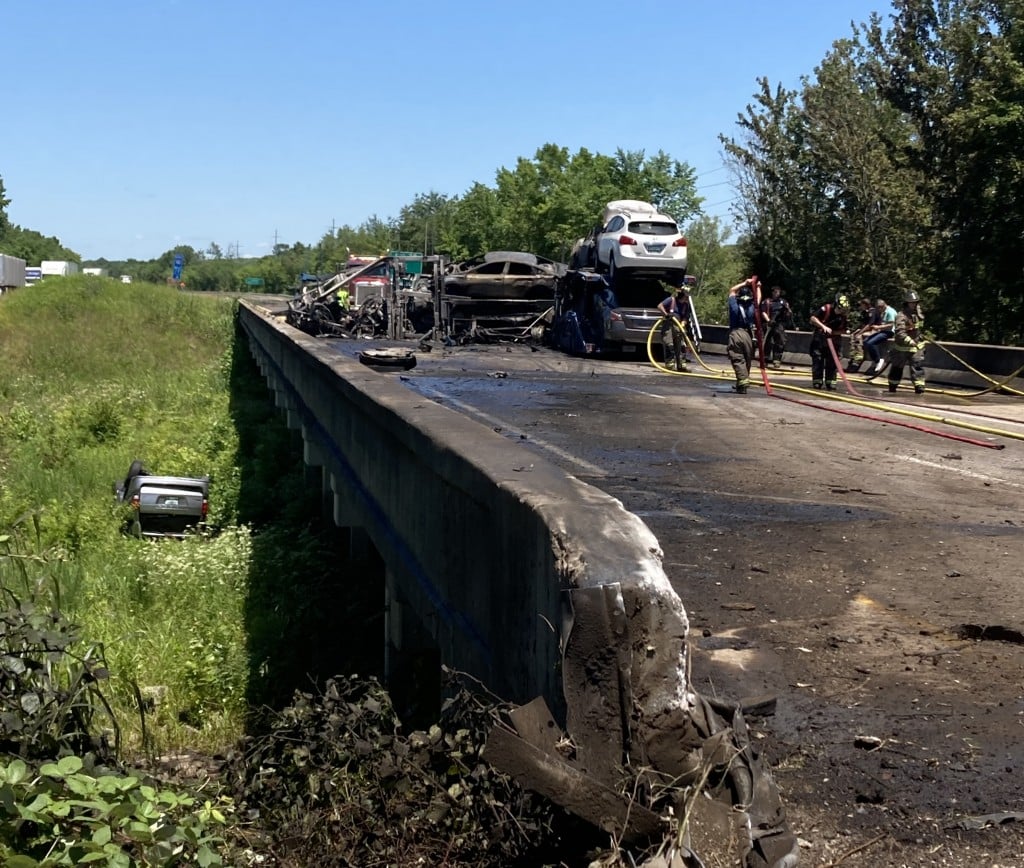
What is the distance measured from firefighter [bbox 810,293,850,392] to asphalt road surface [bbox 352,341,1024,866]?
4.54m

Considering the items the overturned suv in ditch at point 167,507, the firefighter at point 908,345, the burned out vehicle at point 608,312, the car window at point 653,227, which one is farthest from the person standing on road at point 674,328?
the overturned suv in ditch at point 167,507

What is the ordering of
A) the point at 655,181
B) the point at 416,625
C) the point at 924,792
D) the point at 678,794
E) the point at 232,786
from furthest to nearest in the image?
the point at 655,181, the point at 416,625, the point at 232,786, the point at 924,792, the point at 678,794

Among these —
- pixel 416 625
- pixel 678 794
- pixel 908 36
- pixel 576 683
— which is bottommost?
pixel 416 625

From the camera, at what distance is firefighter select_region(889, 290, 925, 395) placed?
1955 cm

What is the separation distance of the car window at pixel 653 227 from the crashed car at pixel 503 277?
A: 4.33 m

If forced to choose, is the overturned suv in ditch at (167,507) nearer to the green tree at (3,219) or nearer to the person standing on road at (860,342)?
the person standing on road at (860,342)

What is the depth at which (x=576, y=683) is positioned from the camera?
3.35m

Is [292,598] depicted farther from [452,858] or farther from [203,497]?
[452,858]

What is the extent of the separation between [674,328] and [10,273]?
270 ft

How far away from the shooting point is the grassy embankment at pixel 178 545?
35.4ft

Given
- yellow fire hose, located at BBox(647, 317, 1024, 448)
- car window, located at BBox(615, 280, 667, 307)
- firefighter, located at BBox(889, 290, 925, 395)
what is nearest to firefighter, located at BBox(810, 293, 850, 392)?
yellow fire hose, located at BBox(647, 317, 1024, 448)

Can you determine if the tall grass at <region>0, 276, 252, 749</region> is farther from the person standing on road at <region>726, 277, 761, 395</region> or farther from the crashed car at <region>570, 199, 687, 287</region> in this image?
the crashed car at <region>570, 199, 687, 287</region>

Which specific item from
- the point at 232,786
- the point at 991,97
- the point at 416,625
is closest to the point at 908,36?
the point at 991,97

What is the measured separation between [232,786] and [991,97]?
1164 inches
